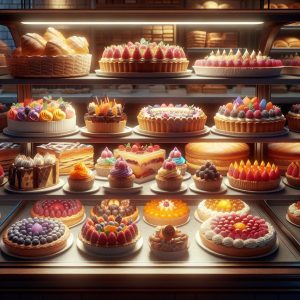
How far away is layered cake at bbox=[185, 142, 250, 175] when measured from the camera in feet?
14.0

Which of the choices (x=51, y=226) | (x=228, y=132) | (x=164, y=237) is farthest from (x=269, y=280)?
(x=51, y=226)

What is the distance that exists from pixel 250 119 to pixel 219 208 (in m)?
1.00

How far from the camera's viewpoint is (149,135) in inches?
148

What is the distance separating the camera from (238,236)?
3.74 metres

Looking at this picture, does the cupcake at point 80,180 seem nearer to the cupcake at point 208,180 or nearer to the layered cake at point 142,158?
the layered cake at point 142,158

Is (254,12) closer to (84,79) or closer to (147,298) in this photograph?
(84,79)

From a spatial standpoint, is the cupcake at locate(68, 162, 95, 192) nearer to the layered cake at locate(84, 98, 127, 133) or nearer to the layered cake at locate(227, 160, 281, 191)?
the layered cake at locate(84, 98, 127, 133)

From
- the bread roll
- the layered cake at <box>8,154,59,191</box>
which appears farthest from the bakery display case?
the bread roll

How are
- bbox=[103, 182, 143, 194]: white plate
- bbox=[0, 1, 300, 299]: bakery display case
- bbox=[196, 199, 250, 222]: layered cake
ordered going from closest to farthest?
bbox=[0, 1, 300, 299]: bakery display case < bbox=[103, 182, 143, 194]: white plate < bbox=[196, 199, 250, 222]: layered cake

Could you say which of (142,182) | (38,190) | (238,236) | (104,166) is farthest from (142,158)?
(238,236)

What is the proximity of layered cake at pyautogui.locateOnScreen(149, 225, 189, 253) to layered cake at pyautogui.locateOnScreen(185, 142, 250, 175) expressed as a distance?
80 cm

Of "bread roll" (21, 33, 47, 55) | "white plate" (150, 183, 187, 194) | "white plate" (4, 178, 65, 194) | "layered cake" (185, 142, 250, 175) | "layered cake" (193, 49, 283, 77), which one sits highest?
"bread roll" (21, 33, 47, 55)

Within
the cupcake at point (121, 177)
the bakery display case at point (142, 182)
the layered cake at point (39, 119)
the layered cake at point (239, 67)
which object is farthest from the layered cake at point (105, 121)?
the layered cake at point (239, 67)

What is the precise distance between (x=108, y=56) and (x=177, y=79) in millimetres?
608
